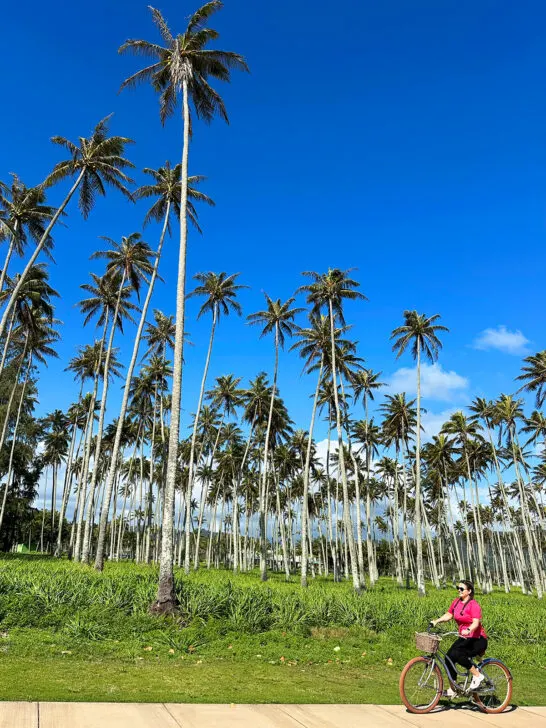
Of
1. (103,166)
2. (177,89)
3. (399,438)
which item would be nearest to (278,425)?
(399,438)

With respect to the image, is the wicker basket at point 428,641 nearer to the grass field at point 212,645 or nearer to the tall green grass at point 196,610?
the grass field at point 212,645

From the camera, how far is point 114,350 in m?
40.9

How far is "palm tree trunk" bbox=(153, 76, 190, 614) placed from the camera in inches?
529

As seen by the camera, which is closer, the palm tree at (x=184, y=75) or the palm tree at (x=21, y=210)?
the palm tree at (x=184, y=75)

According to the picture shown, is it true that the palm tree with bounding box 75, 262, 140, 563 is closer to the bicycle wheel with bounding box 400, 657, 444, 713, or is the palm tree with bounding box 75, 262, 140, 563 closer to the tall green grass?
the tall green grass

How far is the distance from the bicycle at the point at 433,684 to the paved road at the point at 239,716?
17 centimetres

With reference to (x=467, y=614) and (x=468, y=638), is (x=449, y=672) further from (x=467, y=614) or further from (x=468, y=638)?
(x=467, y=614)

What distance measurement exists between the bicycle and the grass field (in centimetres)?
80

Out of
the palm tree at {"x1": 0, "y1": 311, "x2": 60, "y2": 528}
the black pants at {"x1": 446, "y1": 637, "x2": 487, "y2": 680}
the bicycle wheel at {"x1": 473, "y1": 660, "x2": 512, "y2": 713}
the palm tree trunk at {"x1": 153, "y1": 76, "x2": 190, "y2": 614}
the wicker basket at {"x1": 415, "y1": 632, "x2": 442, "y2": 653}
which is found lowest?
the bicycle wheel at {"x1": 473, "y1": 660, "x2": 512, "y2": 713}

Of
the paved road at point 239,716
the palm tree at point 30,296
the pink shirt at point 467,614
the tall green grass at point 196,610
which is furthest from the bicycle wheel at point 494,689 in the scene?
the palm tree at point 30,296

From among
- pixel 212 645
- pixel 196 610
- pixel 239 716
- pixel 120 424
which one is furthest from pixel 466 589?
pixel 120 424

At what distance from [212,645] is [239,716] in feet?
17.1

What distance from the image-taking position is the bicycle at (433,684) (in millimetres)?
7160

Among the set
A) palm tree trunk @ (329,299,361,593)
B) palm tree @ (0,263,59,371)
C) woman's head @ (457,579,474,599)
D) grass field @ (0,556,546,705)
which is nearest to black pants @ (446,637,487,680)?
woman's head @ (457,579,474,599)
